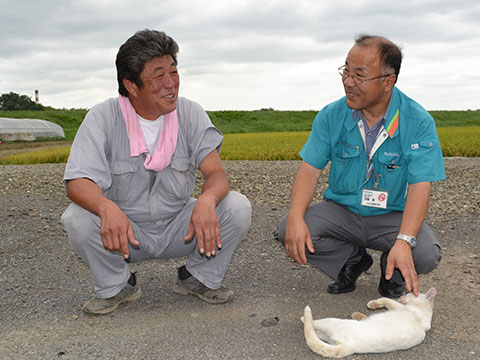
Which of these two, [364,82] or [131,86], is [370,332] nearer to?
[364,82]

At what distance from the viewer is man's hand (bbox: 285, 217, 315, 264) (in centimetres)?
283

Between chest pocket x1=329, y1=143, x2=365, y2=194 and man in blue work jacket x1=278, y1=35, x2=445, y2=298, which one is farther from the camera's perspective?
chest pocket x1=329, y1=143, x2=365, y2=194

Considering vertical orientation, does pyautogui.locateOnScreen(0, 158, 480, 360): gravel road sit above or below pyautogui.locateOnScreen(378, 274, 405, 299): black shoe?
below

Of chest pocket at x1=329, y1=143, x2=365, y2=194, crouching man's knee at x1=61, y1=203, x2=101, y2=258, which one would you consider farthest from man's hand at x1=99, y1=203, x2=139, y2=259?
chest pocket at x1=329, y1=143, x2=365, y2=194

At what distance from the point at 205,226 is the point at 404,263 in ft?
3.51

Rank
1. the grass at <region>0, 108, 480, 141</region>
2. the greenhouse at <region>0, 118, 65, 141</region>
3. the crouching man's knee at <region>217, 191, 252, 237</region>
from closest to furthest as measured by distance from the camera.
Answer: the crouching man's knee at <region>217, 191, 252, 237</region>, the greenhouse at <region>0, 118, 65, 141</region>, the grass at <region>0, 108, 480, 141</region>

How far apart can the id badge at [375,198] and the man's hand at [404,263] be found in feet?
1.36

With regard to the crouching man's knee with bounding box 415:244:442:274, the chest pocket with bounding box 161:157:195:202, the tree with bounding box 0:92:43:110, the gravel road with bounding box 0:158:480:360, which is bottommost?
the gravel road with bounding box 0:158:480:360

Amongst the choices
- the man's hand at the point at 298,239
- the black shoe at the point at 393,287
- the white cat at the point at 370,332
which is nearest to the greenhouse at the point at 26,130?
the man's hand at the point at 298,239

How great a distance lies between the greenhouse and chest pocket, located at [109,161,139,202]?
19.4 m

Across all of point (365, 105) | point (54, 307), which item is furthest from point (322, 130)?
point (54, 307)

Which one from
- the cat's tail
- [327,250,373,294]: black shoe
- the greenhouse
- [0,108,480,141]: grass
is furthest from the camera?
[0,108,480,141]: grass

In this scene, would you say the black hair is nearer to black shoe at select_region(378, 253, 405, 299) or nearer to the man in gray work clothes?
the man in gray work clothes

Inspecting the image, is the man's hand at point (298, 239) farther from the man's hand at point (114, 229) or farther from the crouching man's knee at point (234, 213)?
the man's hand at point (114, 229)
